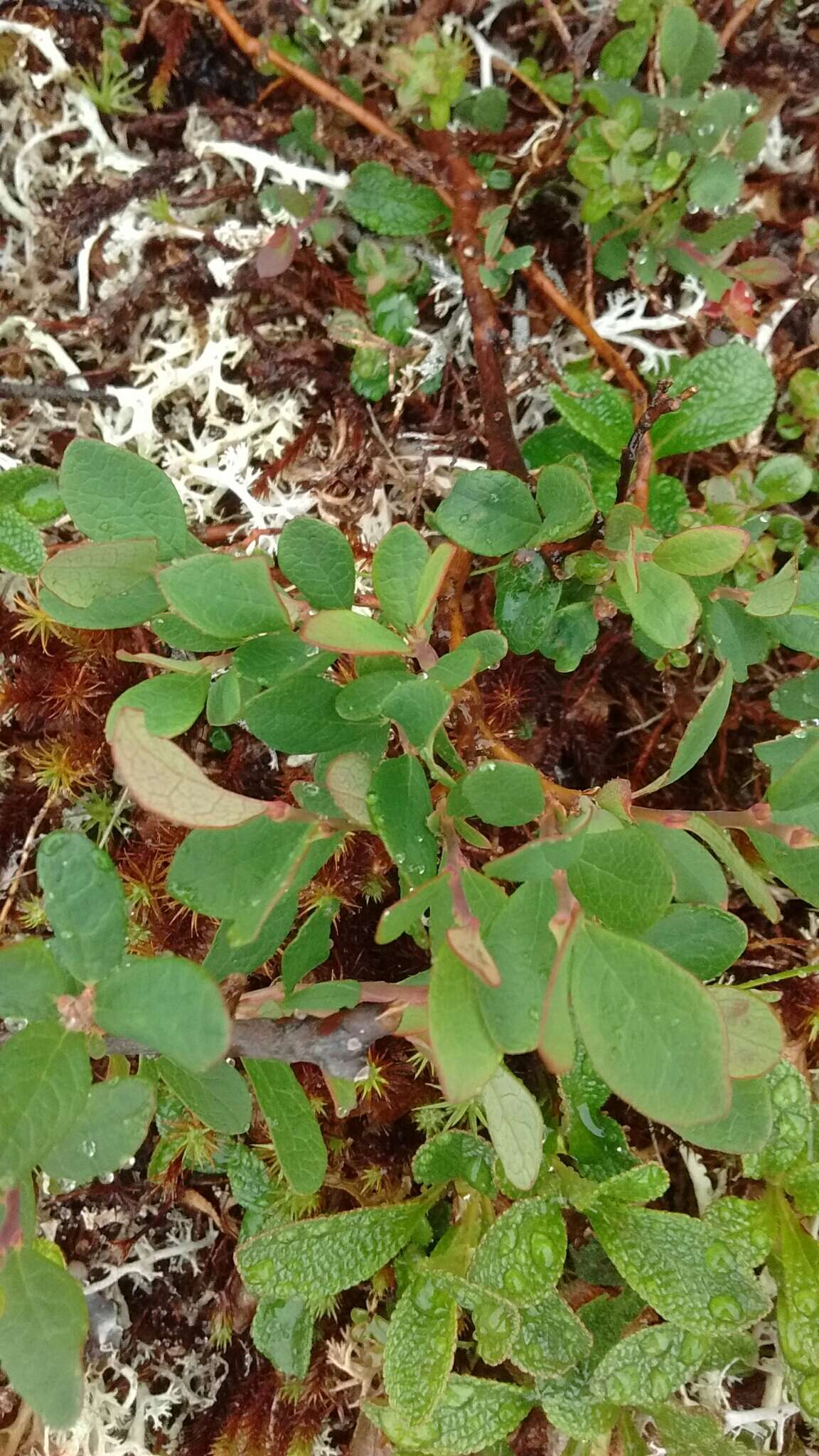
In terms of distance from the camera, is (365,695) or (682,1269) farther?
(682,1269)

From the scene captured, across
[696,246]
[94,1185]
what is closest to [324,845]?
[94,1185]

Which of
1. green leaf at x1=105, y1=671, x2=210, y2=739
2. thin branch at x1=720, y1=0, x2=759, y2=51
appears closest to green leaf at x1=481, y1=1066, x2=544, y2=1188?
green leaf at x1=105, y1=671, x2=210, y2=739

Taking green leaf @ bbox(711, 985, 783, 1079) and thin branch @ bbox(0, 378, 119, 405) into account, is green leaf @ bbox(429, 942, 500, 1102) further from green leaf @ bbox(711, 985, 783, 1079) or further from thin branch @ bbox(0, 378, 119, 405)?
thin branch @ bbox(0, 378, 119, 405)

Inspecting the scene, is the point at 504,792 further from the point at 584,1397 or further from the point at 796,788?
the point at 584,1397

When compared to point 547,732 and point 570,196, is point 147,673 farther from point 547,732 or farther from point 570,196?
point 570,196

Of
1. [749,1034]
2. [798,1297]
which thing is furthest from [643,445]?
[798,1297]
